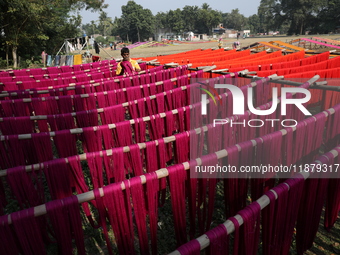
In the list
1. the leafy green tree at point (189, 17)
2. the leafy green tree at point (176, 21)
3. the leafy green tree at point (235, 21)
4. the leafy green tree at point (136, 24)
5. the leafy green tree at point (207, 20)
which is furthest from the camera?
the leafy green tree at point (235, 21)

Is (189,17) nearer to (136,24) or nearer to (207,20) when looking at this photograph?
(207,20)

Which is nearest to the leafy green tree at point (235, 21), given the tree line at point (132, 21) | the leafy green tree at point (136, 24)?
the tree line at point (132, 21)

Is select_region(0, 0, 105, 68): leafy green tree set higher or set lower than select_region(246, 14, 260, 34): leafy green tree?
lower

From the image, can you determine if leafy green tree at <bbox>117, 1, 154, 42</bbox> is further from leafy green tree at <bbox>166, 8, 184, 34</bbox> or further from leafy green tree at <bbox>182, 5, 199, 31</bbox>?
leafy green tree at <bbox>182, 5, 199, 31</bbox>

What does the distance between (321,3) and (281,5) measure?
1087 centimetres

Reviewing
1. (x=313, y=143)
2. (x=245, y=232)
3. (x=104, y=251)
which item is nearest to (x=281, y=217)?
(x=245, y=232)

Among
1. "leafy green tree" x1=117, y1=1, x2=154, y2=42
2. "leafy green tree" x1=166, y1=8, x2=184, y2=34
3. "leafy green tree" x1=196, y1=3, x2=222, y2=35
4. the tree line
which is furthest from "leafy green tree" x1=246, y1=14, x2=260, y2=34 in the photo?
"leafy green tree" x1=117, y1=1, x2=154, y2=42

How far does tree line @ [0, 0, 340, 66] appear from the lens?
63.2ft

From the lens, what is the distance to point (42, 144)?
2959 millimetres

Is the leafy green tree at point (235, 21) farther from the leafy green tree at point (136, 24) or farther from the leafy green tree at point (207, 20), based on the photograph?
the leafy green tree at point (136, 24)

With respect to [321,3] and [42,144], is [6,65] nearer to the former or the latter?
[42,144]

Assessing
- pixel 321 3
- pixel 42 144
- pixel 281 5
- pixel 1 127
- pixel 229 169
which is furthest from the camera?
pixel 281 5

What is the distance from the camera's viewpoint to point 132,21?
286ft

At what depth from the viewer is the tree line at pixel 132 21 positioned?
1927 centimetres
